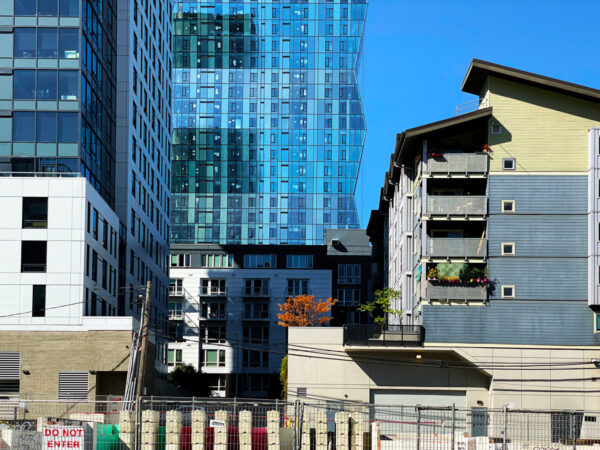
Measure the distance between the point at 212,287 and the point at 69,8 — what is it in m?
60.8

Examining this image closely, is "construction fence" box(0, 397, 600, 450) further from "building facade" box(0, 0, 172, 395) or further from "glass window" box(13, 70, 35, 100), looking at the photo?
"glass window" box(13, 70, 35, 100)

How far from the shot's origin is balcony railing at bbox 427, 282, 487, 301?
58156 mm

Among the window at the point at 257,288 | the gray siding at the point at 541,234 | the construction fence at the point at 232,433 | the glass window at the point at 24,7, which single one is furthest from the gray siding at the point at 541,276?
the window at the point at 257,288

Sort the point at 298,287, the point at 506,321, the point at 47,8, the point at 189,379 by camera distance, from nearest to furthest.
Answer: the point at 506,321, the point at 47,8, the point at 189,379, the point at 298,287

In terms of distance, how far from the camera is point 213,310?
122562 millimetres

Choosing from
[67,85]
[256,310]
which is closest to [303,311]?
[256,310]

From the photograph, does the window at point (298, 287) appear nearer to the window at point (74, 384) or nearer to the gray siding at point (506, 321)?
the window at point (74, 384)

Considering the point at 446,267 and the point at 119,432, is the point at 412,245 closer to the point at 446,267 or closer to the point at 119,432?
the point at 446,267

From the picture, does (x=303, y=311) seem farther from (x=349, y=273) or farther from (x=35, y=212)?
(x=35, y=212)

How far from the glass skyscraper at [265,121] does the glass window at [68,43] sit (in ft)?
400

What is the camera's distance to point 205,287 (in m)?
123

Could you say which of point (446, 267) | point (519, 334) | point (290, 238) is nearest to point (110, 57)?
point (446, 267)

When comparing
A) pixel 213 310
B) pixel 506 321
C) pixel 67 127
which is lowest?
pixel 213 310

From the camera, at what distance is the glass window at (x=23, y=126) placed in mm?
66312
